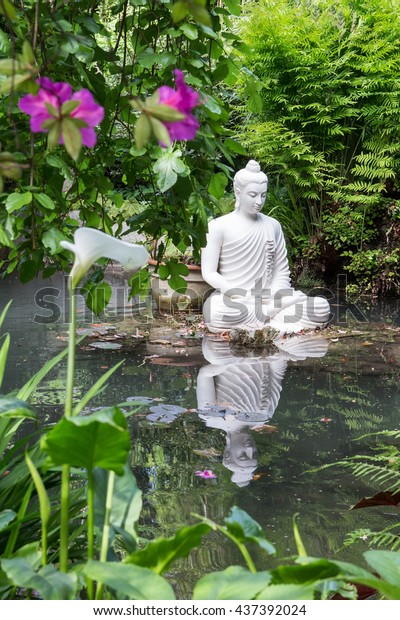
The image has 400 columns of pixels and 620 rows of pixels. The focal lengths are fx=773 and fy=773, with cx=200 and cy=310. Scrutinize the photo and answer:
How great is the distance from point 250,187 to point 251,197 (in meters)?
0.13

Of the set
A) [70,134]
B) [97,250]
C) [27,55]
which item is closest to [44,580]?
[97,250]

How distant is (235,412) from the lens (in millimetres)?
4398

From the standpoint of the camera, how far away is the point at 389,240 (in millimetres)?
9727

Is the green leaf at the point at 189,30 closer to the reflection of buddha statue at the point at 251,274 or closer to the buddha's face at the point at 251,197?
the reflection of buddha statue at the point at 251,274

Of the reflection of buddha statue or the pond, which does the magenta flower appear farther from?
the reflection of buddha statue

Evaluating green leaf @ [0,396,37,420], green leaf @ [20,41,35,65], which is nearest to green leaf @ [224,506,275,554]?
green leaf @ [0,396,37,420]

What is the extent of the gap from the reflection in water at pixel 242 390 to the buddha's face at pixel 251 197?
125 cm

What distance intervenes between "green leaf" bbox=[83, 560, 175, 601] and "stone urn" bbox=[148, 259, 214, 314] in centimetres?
653

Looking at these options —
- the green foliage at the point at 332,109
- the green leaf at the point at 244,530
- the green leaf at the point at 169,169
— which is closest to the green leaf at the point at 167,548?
the green leaf at the point at 244,530

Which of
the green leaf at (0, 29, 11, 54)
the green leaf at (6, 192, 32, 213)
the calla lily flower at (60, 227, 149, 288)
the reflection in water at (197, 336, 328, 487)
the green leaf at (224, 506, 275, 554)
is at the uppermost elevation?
the green leaf at (0, 29, 11, 54)

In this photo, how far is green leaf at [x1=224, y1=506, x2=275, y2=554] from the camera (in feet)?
3.79
